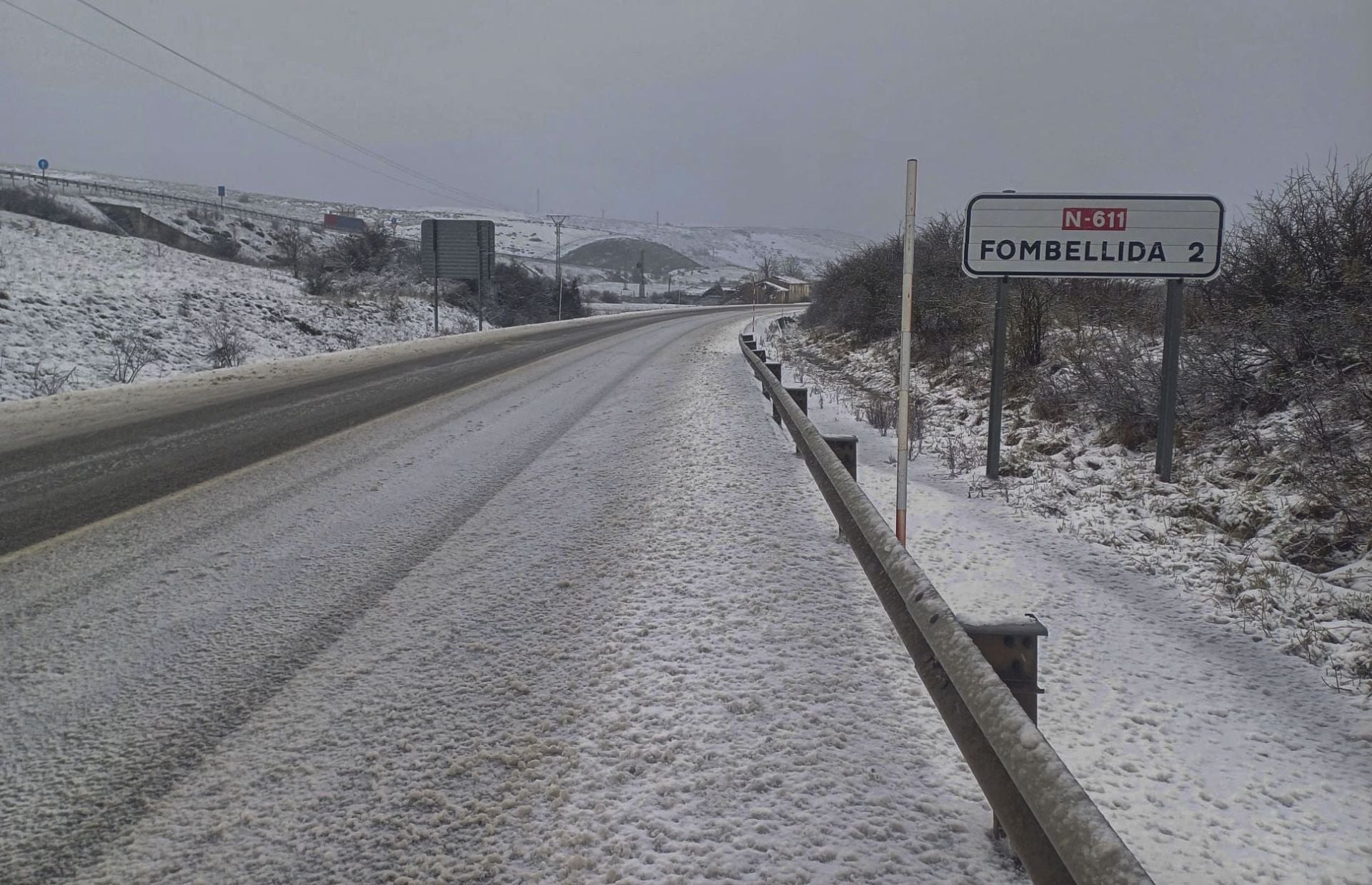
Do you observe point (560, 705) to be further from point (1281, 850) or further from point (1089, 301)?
point (1089, 301)

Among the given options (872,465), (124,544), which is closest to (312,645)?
(124,544)

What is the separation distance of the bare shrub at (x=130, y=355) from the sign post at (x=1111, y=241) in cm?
1415

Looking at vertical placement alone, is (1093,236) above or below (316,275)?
below

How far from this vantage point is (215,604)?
3.84 meters

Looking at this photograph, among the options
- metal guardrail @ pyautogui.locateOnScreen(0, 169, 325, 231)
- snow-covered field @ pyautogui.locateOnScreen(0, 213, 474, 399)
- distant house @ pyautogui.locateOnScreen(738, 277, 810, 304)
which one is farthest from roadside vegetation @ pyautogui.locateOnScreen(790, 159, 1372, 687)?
distant house @ pyautogui.locateOnScreen(738, 277, 810, 304)

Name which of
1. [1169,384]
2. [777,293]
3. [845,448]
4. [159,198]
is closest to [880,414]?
[1169,384]

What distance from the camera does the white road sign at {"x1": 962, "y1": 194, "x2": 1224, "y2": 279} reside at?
6891mm

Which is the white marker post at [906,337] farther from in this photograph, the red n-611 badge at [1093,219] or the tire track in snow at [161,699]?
the red n-611 badge at [1093,219]

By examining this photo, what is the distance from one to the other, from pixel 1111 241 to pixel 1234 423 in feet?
6.19

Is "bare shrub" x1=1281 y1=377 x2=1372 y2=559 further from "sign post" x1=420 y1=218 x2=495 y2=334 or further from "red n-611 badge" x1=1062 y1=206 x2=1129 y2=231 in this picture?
"sign post" x1=420 y1=218 x2=495 y2=334

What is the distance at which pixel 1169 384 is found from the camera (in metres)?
6.77

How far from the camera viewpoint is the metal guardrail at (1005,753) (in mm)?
1527

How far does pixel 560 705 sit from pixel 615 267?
174 m

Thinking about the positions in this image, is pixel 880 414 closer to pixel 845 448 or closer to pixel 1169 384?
pixel 1169 384
